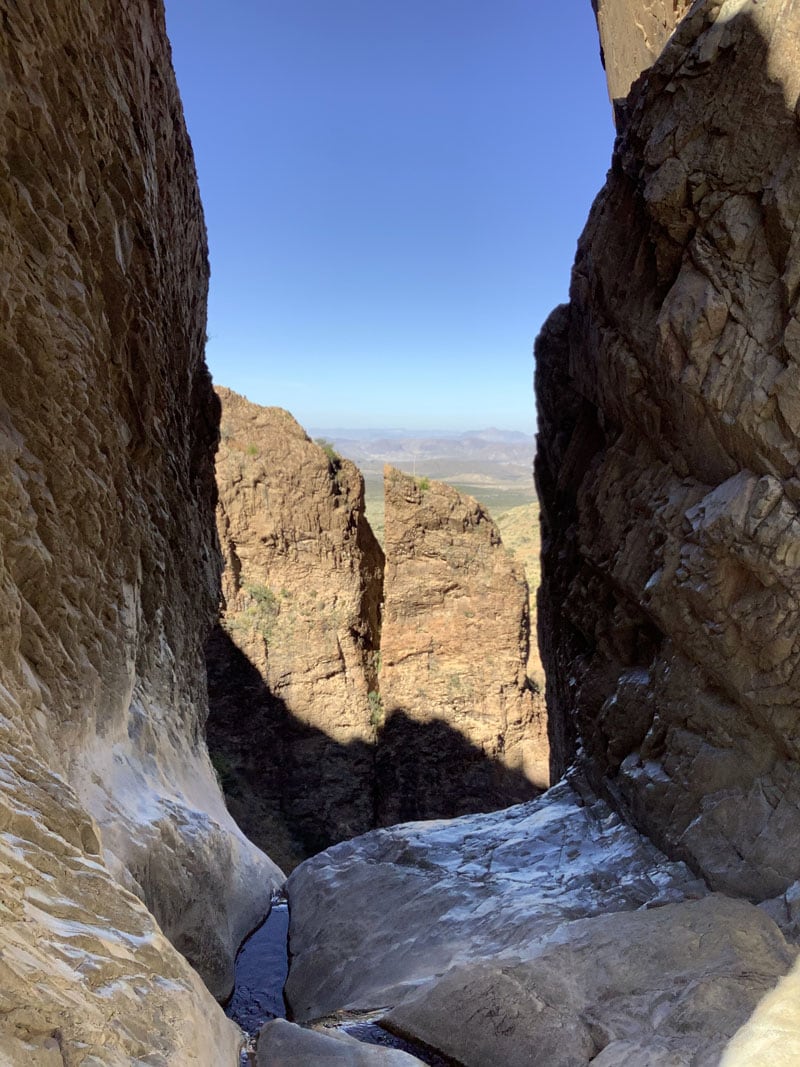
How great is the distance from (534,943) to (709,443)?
186 inches

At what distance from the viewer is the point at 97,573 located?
22.8 ft

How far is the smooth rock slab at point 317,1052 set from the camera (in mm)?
4809

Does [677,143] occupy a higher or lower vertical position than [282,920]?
higher

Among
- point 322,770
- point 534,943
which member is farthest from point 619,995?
point 322,770

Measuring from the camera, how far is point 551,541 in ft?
43.6

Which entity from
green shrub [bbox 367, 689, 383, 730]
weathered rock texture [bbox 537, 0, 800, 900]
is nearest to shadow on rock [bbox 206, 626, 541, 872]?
green shrub [bbox 367, 689, 383, 730]

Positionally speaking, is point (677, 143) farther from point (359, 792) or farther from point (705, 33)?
point (359, 792)

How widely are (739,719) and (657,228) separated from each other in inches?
189

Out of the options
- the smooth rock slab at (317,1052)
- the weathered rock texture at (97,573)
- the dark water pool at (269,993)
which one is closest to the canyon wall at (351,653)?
the dark water pool at (269,993)

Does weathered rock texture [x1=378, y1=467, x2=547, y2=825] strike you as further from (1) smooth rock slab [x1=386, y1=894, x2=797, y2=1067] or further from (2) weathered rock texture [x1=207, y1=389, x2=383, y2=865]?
(1) smooth rock slab [x1=386, y1=894, x2=797, y2=1067]

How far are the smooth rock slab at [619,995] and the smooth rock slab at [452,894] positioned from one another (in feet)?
1.71

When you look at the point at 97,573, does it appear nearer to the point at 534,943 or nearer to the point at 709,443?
the point at 534,943

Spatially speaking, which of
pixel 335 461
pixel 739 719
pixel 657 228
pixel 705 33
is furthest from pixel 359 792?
pixel 705 33

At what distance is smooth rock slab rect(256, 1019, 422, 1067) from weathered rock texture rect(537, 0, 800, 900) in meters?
3.13
